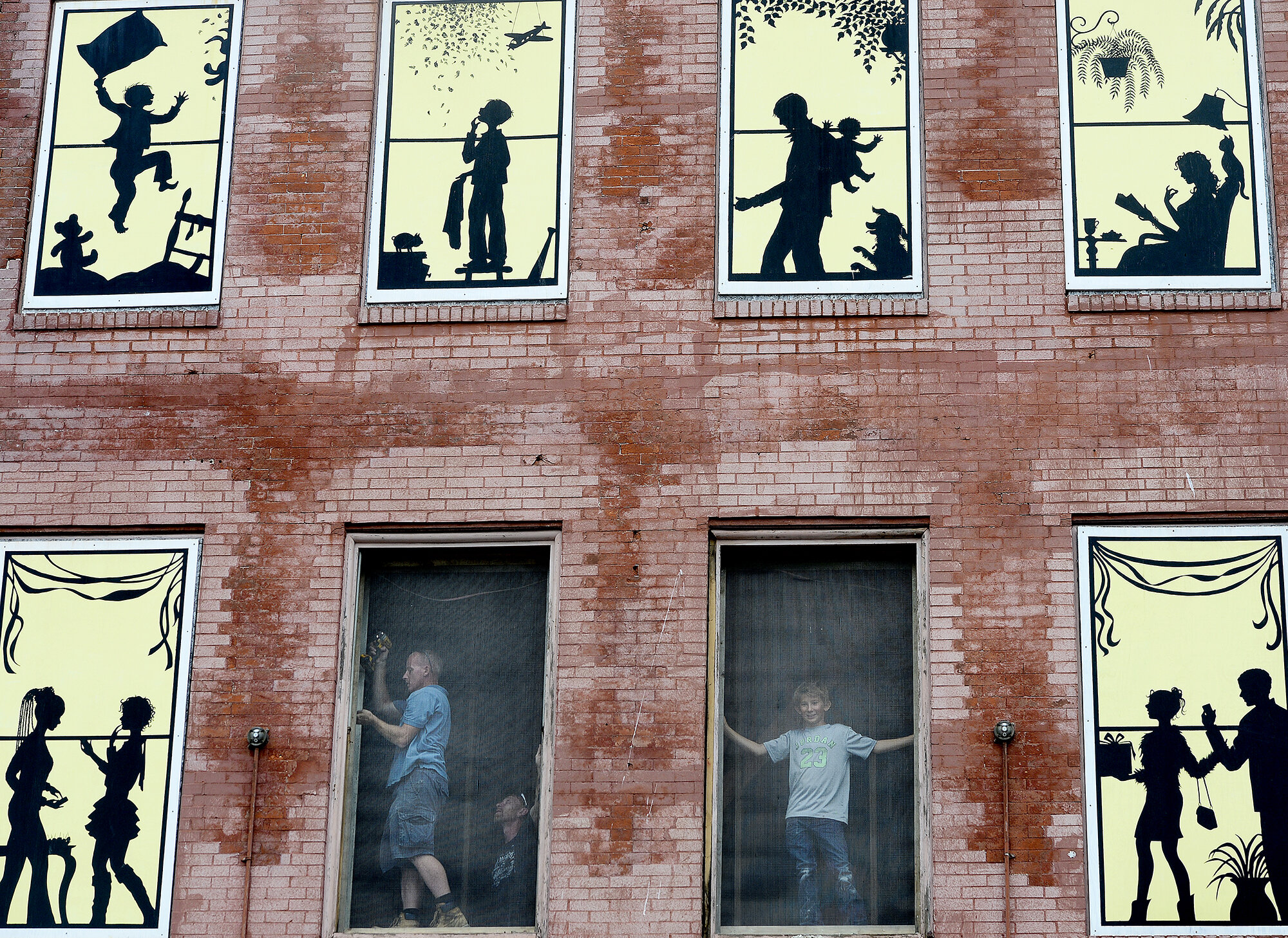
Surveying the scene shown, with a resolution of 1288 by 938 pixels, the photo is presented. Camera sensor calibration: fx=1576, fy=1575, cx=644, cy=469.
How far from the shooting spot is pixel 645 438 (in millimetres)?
10047

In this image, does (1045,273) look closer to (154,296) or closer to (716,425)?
(716,425)

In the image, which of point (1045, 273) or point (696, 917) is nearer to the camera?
point (696, 917)

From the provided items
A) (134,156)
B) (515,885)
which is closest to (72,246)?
(134,156)

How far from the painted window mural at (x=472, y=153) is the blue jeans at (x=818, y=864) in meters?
3.77

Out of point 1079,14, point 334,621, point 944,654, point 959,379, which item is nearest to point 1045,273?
point 959,379

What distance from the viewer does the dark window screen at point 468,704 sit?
9.66 m

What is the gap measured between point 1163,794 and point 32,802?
22.6ft

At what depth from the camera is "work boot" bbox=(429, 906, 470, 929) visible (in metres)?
9.59

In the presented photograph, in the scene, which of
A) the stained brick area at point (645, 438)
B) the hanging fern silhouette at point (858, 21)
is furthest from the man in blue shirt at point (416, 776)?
the hanging fern silhouette at point (858, 21)

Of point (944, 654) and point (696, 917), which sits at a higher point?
point (944, 654)

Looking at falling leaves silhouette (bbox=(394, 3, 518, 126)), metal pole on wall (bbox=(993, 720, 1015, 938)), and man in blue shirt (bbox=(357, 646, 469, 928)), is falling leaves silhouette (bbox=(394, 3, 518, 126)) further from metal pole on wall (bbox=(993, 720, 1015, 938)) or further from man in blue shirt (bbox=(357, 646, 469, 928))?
metal pole on wall (bbox=(993, 720, 1015, 938))

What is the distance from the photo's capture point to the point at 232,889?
945 cm

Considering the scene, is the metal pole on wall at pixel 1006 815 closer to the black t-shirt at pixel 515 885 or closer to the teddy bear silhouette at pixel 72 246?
the black t-shirt at pixel 515 885

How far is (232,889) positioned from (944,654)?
4517 millimetres
